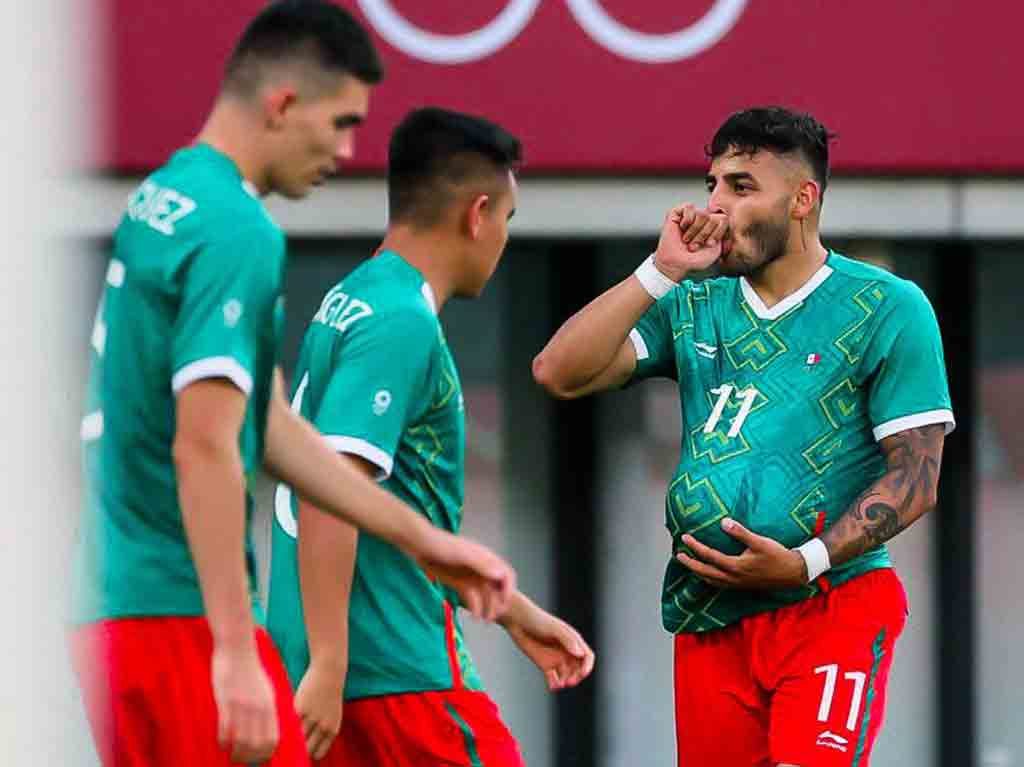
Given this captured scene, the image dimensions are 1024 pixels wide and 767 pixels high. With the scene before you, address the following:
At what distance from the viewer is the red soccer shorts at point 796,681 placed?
14.9 ft

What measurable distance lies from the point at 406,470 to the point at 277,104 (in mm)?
1041

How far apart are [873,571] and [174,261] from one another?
7.29 feet

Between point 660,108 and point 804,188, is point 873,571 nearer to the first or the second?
point 804,188

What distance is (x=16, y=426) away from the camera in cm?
186

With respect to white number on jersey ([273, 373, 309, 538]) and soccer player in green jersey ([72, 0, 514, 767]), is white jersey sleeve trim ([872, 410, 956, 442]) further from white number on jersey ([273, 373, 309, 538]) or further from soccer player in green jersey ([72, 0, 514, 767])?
soccer player in green jersey ([72, 0, 514, 767])

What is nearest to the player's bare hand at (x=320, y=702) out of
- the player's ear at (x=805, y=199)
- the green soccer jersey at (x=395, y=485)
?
the green soccer jersey at (x=395, y=485)

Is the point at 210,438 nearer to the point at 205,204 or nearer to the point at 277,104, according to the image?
the point at 205,204

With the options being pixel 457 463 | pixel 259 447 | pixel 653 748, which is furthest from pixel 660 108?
pixel 259 447

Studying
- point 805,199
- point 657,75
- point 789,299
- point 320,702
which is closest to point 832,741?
point 789,299

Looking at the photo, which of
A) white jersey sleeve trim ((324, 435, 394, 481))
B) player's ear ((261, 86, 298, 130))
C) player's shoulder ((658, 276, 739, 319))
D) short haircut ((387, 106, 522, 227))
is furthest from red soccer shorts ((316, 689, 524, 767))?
player's ear ((261, 86, 298, 130))

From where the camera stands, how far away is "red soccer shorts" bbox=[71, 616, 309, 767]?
10.2 ft

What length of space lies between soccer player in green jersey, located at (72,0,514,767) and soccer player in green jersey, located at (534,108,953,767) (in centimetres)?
151

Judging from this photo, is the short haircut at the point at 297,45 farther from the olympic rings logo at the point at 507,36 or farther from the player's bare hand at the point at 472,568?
the olympic rings logo at the point at 507,36

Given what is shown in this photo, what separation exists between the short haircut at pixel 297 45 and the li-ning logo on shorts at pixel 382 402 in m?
0.75
